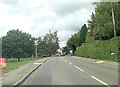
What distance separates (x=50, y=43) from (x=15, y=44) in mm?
56717

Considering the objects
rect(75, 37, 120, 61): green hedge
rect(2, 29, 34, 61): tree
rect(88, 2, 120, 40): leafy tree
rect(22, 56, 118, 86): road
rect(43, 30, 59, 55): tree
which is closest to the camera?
rect(22, 56, 118, 86): road

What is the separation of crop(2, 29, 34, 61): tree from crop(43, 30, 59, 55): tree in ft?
168

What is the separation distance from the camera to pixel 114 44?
60.3ft

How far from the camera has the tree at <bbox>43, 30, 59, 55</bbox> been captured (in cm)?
8933

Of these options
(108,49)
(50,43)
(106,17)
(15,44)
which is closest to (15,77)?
(108,49)

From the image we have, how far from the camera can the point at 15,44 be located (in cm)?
3438

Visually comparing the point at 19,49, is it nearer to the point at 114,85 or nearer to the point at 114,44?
the point at 114,44

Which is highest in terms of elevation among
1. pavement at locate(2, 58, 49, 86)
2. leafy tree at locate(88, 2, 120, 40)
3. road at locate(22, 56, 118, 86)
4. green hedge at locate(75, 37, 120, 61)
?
leafy tree at locate(88, 2, 120, 40)

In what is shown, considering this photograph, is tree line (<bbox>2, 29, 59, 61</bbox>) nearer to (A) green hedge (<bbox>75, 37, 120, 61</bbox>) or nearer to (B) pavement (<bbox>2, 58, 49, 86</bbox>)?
(A) green hedge (<bbox>75, 37, 120, 61</bbox>)

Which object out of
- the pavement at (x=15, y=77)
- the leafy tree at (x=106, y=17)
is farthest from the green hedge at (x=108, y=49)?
the pavement at (x=15, y=77)

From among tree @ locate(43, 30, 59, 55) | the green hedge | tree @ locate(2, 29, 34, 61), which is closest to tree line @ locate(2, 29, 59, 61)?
tree @ locate(2, 29, 34, 61)

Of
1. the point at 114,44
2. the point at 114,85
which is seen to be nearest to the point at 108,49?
the point at 114,44

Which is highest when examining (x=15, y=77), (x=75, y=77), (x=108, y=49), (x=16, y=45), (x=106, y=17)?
(x=106, y=17)

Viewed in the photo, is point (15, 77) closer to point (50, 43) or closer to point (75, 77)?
point (75, 77)
